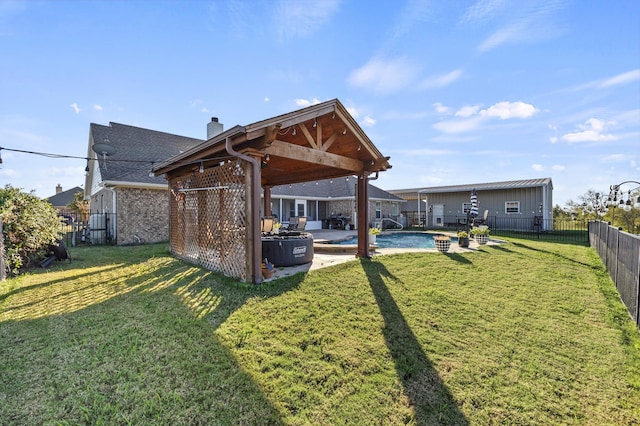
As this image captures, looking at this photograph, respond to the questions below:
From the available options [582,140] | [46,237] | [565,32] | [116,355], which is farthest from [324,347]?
[582,140]

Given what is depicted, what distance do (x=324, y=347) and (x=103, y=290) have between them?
453cm

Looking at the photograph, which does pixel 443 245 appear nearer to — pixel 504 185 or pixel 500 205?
pixel 504 185

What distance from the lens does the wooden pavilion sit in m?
5.38

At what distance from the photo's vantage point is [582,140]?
17.2m

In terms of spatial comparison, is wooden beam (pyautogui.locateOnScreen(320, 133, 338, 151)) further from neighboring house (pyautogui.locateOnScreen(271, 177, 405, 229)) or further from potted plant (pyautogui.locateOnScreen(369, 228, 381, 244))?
neighboring house (pyautogui.locateOnScreen(271, 177, 405, 229))

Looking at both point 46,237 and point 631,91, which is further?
point 631,91

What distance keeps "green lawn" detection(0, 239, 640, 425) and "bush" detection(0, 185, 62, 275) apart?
1058 millimetres

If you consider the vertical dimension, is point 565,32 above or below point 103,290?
above

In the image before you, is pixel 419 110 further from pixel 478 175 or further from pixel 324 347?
pixel 478 175

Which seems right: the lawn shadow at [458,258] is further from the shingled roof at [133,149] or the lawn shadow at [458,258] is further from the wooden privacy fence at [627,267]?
the shingled roof at [133,149]

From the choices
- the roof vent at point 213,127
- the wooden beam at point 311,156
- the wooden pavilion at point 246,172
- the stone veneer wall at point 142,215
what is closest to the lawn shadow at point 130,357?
the wooden pavilion at point 246,172

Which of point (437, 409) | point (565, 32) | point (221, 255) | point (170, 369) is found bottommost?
point (437, 409)

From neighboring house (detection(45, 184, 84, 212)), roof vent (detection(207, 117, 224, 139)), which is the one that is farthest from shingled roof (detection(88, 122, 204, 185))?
neighboring house (detection(45, 184, 84, 212))

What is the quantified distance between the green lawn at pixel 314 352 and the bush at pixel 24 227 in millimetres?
1058
